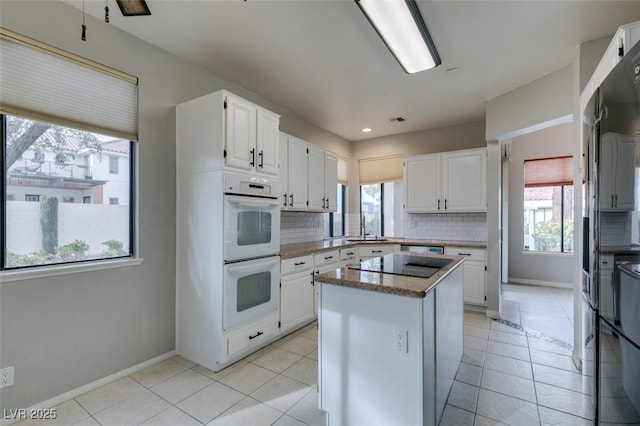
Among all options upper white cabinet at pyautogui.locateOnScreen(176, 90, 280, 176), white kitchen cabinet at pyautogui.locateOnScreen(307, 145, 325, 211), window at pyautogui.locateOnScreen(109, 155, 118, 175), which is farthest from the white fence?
white kitchen cabinet at pyautogui.locateOnScreen(307, 145, 325, 211)

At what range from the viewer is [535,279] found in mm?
5465

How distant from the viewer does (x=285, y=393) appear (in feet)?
6.98

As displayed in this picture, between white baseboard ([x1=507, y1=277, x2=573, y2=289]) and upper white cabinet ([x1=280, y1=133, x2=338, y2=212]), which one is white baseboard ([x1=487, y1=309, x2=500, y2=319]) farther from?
upper white cabinet ([x1=280, y1=133, x2=338, y2=212])

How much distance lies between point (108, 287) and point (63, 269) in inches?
13.4

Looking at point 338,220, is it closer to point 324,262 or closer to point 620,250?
point 324,262

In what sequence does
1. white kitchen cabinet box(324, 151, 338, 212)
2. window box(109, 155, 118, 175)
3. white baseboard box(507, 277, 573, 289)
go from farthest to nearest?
white baseboard box(507, 277, 573, 289)
white kitchen cabinet box(324, 151, 338, 212)
window box(109, 155, 118, 175)

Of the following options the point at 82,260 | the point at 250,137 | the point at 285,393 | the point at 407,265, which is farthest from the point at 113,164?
the point at 407,265

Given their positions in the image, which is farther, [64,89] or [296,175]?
[296,175]

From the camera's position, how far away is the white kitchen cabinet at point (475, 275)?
3857 millimetres

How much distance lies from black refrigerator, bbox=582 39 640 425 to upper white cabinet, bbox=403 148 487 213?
3.12m

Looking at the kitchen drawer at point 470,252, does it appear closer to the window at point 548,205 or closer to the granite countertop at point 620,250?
the window at point 548,205

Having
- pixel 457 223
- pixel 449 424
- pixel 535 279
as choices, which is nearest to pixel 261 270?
pixel 449 424

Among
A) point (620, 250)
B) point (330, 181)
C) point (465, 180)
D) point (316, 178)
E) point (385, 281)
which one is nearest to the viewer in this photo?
point (620, 250)

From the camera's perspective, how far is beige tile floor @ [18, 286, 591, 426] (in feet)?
6.12
